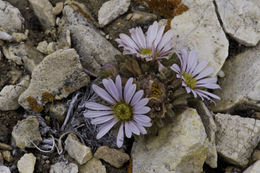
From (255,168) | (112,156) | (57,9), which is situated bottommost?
(255,168)

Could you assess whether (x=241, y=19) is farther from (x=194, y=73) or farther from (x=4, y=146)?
(x=4, y=146)

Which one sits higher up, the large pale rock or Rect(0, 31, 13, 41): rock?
Rect(0, 31, 13, 41): rock

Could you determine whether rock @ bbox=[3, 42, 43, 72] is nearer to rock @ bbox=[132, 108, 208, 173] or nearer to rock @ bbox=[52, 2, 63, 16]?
rock @ bbox=[52, 2, 63, 16]

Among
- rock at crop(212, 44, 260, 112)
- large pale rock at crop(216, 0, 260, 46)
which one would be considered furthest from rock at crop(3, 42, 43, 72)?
large pale rock at crop(216, 0, 260, 46)

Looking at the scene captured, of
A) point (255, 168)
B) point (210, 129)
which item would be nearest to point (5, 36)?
point (210, 129)

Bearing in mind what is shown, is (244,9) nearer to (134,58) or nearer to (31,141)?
(134,58)

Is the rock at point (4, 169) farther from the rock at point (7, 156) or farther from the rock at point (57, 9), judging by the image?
the rock at point (57, 9)
